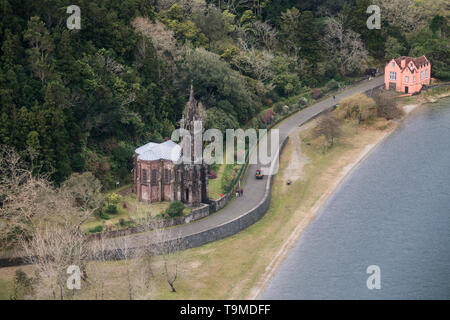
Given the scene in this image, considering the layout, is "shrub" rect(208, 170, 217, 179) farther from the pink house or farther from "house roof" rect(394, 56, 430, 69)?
"house roof" rect(394, 56, 430, 69)

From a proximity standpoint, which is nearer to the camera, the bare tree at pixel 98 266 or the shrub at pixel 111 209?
the bare tree at pixel 98 266

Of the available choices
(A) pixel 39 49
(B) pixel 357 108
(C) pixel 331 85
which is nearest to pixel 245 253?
(A) pixel 39 49

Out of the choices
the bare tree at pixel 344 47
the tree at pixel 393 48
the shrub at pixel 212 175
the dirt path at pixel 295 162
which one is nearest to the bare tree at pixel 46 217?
the shrub at pixel 212 175

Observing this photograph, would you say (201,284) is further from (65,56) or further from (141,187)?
(65,56)

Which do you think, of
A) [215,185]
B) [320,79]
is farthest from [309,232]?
[320,79]

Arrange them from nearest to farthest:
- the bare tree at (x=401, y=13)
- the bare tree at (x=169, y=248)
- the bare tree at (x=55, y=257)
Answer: the bare tree at (x=55, y=257) < the bare tree at (x=169, y=248) < the bare tree at (x=401, y=13)

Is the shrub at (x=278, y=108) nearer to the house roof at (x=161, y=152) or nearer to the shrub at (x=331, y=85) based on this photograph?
the shrub at (x=331, y=85)

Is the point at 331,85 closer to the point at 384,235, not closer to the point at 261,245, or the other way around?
the point at 384,235
